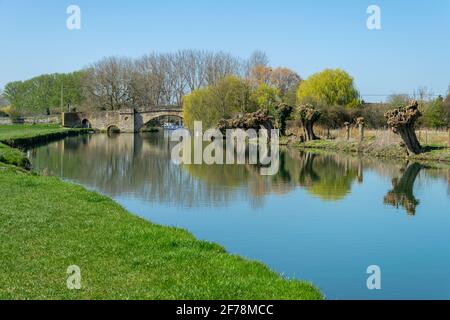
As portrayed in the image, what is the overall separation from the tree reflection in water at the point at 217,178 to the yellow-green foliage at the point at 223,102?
79.6 ft

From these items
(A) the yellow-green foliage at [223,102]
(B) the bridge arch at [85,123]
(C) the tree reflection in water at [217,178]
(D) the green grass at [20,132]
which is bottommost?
(C) the tree reflection in water at [217,178]

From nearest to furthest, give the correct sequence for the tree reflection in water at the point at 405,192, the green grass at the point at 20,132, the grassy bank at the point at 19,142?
the tree reflection in water at the point at 405,192
the grassy bank at the point at 19,142
the green grass at the point at 20,132

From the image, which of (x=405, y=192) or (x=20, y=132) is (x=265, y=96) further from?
(x=405, y=192)

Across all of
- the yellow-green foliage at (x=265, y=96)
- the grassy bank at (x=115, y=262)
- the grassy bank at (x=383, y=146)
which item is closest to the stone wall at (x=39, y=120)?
the yellow-green foliage at (x=265, y=96)

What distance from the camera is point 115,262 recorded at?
321 inches

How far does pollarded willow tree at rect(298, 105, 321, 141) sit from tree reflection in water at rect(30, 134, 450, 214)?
1074 cm

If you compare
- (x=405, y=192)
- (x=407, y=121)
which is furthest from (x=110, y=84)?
(x=405, y=192)

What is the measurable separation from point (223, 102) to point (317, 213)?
1737 inches

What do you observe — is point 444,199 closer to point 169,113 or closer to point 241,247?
point 241,247

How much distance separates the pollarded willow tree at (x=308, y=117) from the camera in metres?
45.5

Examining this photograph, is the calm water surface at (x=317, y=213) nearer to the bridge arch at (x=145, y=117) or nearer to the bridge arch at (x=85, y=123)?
the bridge arch at (x=145, y=117)

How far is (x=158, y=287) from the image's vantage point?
6.95 m

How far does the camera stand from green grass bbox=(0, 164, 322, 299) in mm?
6816

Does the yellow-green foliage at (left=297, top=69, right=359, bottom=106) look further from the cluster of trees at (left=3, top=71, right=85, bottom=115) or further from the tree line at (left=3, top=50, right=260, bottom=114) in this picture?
the cluster of trees at (left=3, top=71, right=85, bottom=115)
